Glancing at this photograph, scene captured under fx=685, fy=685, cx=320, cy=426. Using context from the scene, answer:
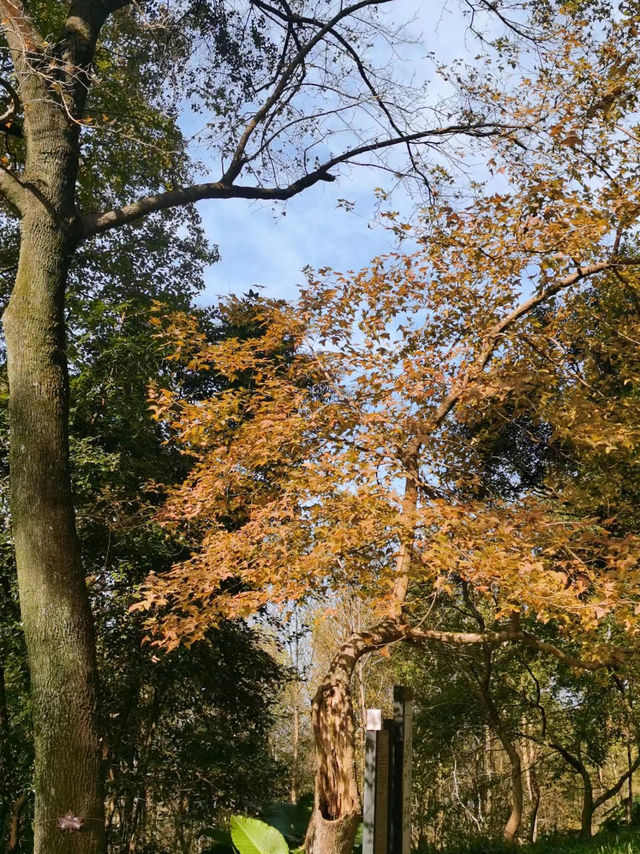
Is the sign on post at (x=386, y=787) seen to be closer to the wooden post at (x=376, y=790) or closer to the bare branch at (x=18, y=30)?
the wooden post at (x=376, y=790)

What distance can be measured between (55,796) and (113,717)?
10.5 ft

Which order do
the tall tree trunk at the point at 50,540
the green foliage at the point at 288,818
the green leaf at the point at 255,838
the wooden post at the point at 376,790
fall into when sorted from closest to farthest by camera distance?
the wooden post at the point at 376,790 < the tall tree trunk at the point at 50,540 < the green leaf at the point at 255,838 < the green foliage at the point at 288,818

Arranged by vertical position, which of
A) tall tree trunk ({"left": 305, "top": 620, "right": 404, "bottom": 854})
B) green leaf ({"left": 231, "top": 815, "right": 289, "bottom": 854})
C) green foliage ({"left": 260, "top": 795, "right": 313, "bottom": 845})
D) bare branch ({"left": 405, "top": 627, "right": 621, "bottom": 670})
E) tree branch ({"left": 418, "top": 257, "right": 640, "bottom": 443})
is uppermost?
tree branch ({"left": 418, "top": 257, "right": 640, "bottom": 443})

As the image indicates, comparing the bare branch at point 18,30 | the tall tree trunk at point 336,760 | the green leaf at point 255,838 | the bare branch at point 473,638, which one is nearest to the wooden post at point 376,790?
the tall tree trunk at point 336,760

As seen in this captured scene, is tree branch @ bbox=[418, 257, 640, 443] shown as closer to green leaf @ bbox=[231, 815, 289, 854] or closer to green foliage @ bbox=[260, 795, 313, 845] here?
green leaf @ bbox=[231, 815, 289, 854]

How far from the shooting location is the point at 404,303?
17.0 feet

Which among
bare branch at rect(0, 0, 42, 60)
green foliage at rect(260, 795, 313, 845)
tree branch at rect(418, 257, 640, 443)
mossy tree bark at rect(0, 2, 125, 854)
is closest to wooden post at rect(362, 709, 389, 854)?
mossy tree bark at rect(0, 2, 125, 854)

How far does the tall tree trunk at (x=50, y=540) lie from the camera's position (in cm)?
329

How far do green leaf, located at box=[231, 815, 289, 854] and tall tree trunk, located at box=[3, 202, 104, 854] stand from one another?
86 cm

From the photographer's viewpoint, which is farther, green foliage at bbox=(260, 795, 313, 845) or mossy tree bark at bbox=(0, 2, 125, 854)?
green foliage at bbox=(260, 795, 313, 845)

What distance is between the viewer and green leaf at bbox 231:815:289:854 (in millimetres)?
3834

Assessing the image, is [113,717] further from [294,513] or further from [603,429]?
[603,429]

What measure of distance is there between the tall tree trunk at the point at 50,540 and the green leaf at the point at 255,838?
86 cm

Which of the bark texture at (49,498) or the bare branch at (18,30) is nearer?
the bark texture at (49,498)
